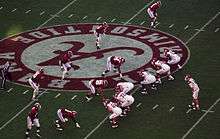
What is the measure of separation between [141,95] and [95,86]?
1.87m

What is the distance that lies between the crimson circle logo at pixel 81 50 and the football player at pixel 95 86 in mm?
771

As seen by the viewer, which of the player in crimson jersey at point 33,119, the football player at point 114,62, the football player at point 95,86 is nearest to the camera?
the player in crimson jersey at point 33,119

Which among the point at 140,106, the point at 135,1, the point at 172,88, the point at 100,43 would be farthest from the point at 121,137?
the point at 135,1

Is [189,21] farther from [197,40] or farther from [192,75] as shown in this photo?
[192,75]

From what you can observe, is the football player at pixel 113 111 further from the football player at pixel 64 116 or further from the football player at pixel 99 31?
the football player at pixel 99 31

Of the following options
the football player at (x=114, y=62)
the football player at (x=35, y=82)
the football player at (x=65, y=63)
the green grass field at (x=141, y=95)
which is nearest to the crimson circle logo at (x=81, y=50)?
the football player at (x=114, y=62)

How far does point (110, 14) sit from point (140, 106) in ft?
33.5

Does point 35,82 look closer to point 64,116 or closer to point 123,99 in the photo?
point 64,116

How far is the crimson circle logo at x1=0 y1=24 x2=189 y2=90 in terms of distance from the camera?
101ft

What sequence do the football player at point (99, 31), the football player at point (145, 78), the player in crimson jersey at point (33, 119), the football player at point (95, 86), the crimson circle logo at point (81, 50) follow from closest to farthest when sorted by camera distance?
the player in crimson jersey at point (33, 119)
the football player at point (95, 86)
the football player at point (145, 78)
the crimson circle logo at point (81, 50)
the football player at point (99, 31)

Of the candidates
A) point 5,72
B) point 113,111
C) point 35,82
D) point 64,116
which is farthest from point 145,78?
point 5,72

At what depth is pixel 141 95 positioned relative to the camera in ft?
95.2

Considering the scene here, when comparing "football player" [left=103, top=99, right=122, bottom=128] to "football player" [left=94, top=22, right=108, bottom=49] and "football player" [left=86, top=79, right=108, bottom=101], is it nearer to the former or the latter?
"football player" [left=86, top=79, right=108, bottom=101]

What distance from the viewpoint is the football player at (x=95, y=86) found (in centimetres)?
2860
